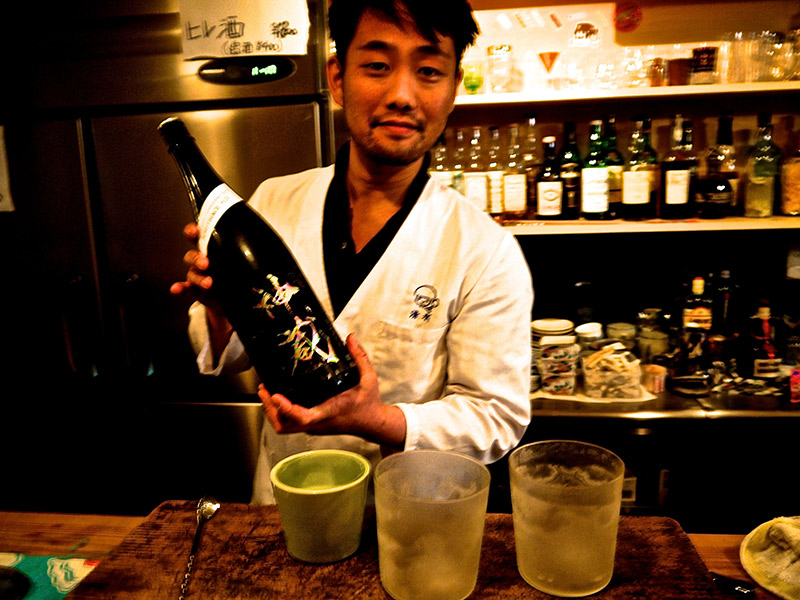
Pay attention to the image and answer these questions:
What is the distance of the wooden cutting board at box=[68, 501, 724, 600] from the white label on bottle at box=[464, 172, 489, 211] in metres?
1.36

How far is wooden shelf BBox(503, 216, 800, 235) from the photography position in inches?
71.8

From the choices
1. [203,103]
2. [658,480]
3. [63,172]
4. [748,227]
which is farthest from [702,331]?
[63,172]

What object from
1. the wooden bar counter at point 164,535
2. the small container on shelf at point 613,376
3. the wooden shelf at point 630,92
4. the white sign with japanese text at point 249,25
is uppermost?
the white sign with japanese text at point 249,25

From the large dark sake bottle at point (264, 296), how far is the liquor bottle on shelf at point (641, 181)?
1412 millimetres

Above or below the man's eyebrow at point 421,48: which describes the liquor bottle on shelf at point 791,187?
below

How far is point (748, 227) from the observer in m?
1.82

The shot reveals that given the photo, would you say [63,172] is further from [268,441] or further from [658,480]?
[658,480]

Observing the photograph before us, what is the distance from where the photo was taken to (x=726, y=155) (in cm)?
197

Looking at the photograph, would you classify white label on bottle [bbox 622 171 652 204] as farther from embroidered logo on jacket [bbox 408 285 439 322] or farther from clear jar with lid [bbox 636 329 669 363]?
embroidered logo on jacket [bbox 408 285 439 322]

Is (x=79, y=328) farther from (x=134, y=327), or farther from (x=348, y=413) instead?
(x=348, y=413)

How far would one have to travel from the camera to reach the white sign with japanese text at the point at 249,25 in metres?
1.60

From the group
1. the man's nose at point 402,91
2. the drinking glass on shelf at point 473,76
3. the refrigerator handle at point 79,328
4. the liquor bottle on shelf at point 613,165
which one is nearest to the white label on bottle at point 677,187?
the liquor bottle on shelf at point 613,165

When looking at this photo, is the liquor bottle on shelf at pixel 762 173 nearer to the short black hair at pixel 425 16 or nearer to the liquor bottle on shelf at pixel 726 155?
the liquor bottle on shelf at pixel 726 155

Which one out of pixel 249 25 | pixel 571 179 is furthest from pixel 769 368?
pixel 249 25
